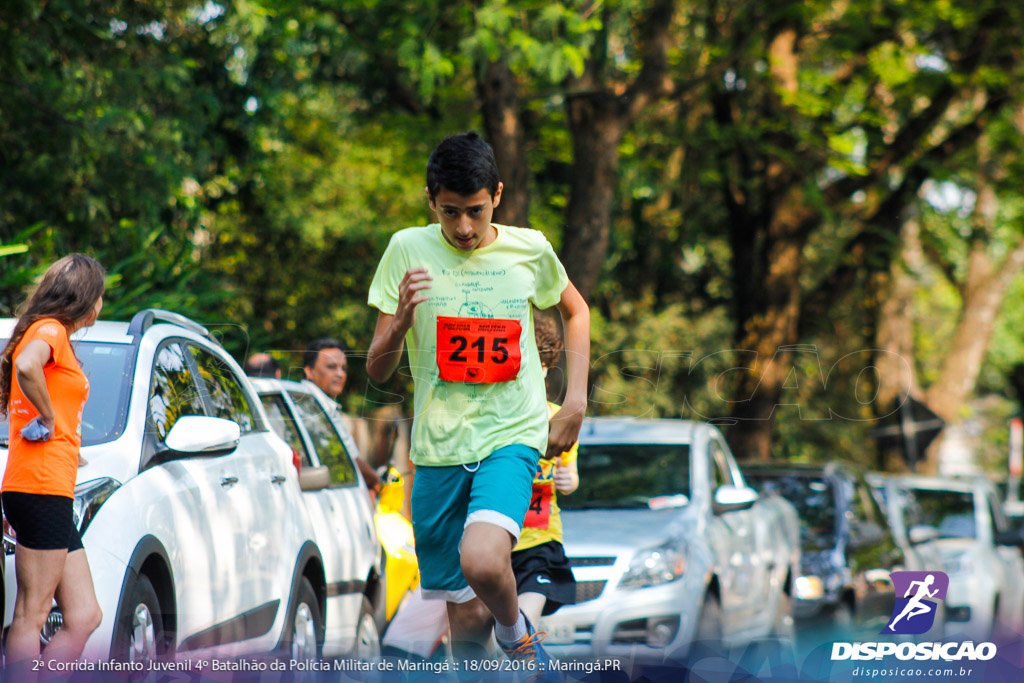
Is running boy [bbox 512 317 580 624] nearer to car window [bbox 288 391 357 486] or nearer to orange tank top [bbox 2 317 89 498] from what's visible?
orange tank top [bbox 2 317 89 498]

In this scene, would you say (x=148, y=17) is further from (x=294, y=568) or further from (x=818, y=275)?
(x=818, y=275)

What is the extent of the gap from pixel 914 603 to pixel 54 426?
3.72 m

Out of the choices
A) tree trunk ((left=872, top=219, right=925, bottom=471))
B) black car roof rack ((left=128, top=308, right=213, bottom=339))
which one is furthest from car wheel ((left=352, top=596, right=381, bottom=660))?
tree trunk ((left=872, top=219, right=925, bottom=471))

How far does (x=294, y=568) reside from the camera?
5.22 meters

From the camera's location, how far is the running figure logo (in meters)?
5.07

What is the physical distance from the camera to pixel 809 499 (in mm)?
10852

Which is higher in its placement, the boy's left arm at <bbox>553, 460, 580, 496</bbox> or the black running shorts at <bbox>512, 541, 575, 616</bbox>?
the boy's left arm at <bbox>553, 460, 580, 496</bbox>

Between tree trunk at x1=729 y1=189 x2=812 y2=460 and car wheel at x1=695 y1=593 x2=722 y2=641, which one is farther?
tree trunk at x1=729 y1=189 x2=812 y2=460

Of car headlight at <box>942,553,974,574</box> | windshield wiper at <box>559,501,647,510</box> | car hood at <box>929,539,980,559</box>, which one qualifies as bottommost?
car headlight at <box>942,553,974,574</box>

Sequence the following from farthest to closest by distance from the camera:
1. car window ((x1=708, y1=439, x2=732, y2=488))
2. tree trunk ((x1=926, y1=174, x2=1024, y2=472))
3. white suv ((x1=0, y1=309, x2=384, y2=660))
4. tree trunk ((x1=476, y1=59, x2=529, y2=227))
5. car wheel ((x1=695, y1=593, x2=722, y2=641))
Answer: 1. tree trunk ((x1=926, y1=174, x2=1024, y2=472))
2. tree trunk ((x1=476, y1=59, x2=529, y2=227))
3. car window ((x1=708, y1=439, x2=732, y2=488))
4. car wheel ((x1=695, y1=593, x2=722, y2=641))
5. white suv ((x1=0, y1=309, x2=384, y2=660))

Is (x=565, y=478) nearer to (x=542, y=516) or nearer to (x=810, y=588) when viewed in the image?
(x=542, y=516)

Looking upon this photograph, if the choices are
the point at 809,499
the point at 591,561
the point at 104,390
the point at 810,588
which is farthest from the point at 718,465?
the point at 104,390

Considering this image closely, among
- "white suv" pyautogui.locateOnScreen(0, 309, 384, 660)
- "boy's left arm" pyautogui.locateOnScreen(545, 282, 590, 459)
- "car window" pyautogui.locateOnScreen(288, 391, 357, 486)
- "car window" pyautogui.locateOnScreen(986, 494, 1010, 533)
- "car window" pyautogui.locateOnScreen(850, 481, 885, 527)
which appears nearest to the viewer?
"white suv" pyautogui.locateOnScreen(0, 309, 384, 660)

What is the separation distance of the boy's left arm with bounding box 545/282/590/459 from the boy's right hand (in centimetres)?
71
